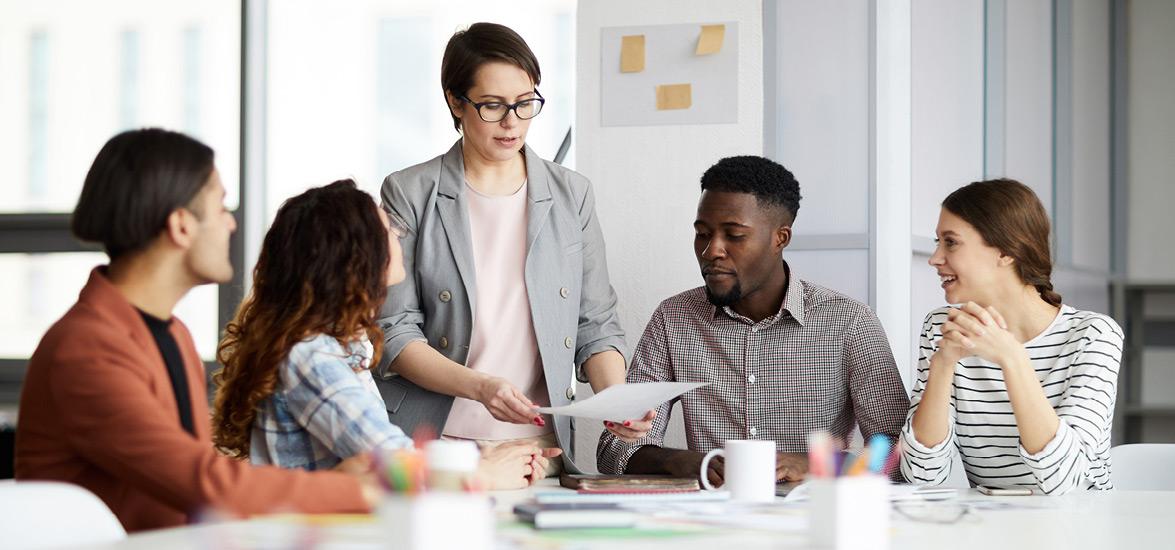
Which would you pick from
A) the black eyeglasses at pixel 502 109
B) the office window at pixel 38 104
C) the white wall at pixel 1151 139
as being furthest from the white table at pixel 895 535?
the white wall at pixel 1151 139

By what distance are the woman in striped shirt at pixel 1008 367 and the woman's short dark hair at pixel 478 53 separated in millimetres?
924

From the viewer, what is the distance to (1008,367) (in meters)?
2.09

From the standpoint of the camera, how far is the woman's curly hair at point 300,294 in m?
1.82

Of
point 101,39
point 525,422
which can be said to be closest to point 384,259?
point 525,422

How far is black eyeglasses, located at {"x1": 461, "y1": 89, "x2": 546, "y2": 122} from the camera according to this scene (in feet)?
7.98

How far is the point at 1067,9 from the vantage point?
5.20 metres

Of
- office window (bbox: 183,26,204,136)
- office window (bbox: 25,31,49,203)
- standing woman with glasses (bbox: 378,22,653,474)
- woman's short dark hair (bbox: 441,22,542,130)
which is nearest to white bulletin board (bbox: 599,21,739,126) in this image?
standing woman with glasses (bbox: 378,22,653,474)

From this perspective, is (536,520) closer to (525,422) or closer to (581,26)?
(525,422)

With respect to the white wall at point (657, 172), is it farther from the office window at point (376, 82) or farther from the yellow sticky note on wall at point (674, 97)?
the office window at point (376, 82)

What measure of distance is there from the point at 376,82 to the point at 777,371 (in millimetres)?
2661

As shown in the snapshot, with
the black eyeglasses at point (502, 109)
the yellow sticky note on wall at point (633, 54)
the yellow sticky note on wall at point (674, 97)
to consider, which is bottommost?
the black eyeglasses at point (502, 109)

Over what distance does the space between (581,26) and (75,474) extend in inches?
74.1

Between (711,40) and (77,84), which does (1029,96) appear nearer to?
(711,40)

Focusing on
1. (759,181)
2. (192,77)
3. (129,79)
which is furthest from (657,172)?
(129,79)
